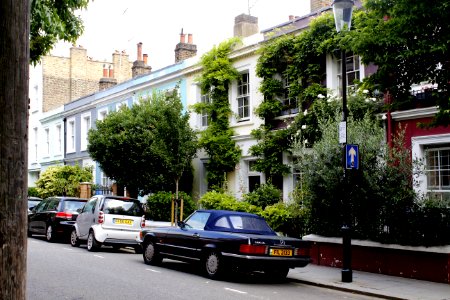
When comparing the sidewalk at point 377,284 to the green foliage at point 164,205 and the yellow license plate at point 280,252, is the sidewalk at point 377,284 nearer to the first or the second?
the yellow license plate at point 280,252

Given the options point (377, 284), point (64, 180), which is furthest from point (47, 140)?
point (377, 284)

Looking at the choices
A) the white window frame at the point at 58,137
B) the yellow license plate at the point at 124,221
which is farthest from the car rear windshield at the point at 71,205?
the white window frame at the point at 58,137

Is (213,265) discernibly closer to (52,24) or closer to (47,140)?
(52,24)

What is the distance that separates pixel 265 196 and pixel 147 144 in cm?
604

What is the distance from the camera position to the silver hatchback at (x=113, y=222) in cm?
1705

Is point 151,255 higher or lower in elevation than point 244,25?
lower

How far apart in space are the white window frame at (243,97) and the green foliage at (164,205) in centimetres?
382

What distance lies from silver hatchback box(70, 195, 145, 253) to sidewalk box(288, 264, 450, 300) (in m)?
5.89

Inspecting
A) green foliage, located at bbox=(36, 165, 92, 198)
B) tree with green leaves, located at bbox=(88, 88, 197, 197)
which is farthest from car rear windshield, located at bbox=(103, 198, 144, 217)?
green foliage, located at bbox=(36, 165, 92, 198)

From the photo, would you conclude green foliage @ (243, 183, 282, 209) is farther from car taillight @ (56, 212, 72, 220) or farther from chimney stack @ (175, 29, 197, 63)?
chimney stack @ (175, 29, 197, 63)

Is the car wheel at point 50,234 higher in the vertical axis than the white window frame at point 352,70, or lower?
lower

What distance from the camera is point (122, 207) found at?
57.2 feet

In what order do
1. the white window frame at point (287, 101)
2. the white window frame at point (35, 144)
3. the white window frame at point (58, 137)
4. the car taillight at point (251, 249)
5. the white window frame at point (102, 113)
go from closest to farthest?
1. the car taillight at point (251, 249)
2. the white window frame at point (287, 101)
3. the white window frame at point (102, 113)
4. the white window frame at point (58, 137)
5. the white window frame at point (35, 144)

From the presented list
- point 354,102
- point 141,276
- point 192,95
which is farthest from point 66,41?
point 192,95
